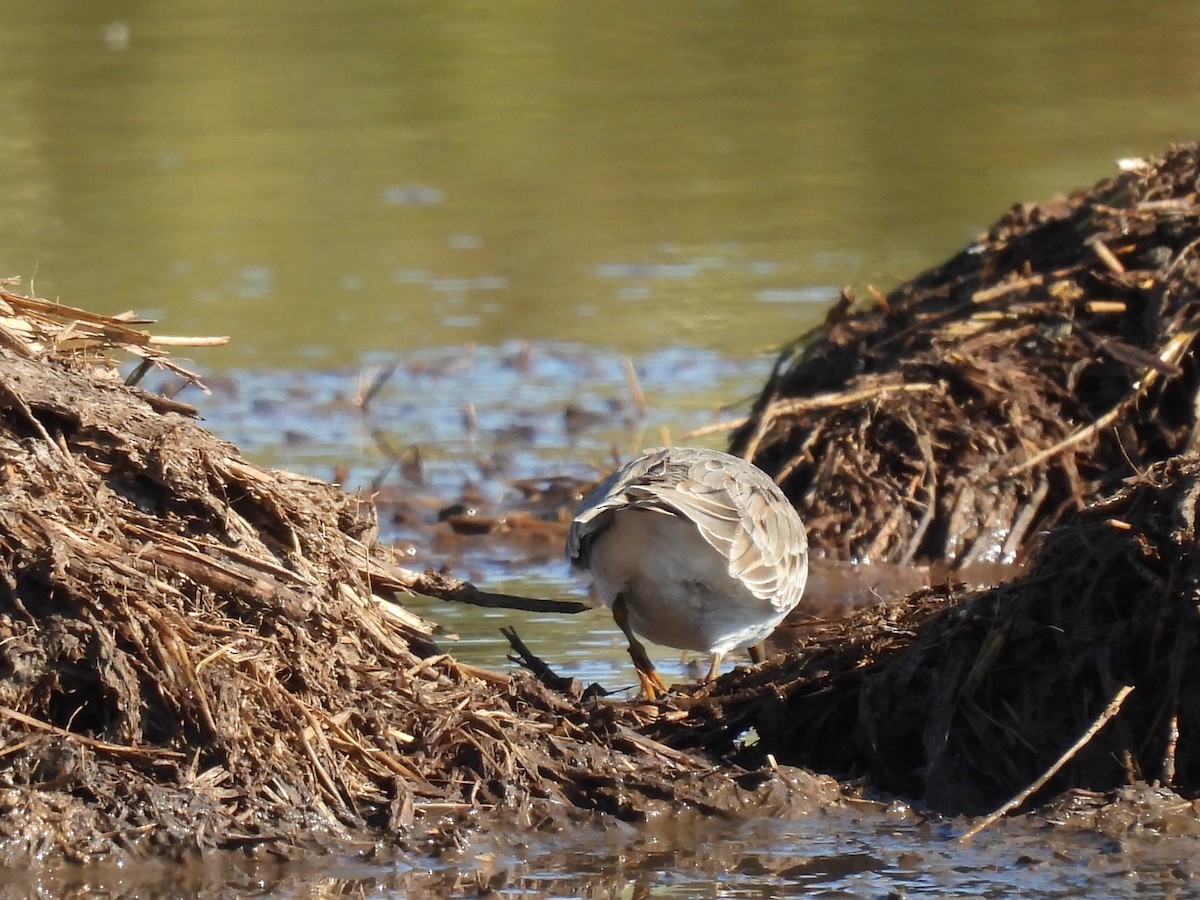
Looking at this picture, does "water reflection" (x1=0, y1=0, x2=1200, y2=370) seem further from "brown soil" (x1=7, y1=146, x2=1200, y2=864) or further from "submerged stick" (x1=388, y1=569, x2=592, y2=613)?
"brown soil" (x1=7, y1=146, x2=1200, y2=864)

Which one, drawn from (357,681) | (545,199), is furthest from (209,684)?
(545,199)

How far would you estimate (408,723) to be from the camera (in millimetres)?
5395

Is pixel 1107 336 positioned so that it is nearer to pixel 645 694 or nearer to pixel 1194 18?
pixel 645 694

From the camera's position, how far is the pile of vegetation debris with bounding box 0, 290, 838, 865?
493 centimetres

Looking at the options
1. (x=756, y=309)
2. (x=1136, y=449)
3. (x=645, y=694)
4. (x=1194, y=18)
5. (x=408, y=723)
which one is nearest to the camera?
(x=408, y=723)

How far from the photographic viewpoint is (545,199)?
16.0 m

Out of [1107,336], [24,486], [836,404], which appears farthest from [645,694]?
[1107,336]

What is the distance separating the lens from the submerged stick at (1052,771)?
4996mm

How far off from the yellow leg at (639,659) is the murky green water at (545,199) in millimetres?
675

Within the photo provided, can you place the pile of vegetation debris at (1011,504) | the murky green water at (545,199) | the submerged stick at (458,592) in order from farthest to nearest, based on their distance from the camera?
the murky green water at (545,199)
the submerged stick at (458,592)
the pile of vegetation debris at (1011,504)

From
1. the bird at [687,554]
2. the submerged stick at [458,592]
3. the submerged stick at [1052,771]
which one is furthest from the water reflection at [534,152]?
the submerged stick at [1052,771]

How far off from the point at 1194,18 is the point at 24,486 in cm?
1814

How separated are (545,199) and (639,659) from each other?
10.1 meters

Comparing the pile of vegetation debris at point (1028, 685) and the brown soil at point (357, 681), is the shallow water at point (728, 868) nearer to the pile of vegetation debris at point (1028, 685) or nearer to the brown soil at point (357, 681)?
the brown soil at point (357, 681)
